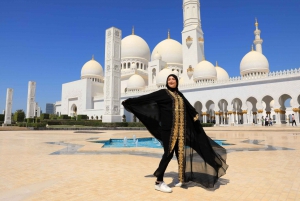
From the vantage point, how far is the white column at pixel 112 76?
20.7m

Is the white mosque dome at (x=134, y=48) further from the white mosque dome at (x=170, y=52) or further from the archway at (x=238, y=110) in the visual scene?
the archway at (x=238, y=110)

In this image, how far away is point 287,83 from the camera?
22.0 meters

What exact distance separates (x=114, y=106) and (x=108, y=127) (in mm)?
2960

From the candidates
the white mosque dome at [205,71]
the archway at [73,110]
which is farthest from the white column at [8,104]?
the white mosque dome at [205,71]

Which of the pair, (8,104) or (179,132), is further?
(8,104)

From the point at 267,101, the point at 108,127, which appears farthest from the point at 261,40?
the point at 108,127

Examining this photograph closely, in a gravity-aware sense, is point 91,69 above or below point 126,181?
above

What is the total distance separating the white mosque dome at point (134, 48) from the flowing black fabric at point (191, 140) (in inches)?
1447

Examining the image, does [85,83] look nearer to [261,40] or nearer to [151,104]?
[261,40]

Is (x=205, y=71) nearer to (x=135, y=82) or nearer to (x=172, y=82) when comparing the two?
(x=135, y=82)

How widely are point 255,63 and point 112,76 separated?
17749mm

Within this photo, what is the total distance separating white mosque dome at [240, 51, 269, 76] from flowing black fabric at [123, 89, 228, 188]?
88.3 feet

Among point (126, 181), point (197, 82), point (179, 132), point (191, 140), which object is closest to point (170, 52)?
point (197, 82)

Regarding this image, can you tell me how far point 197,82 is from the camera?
2948cm
